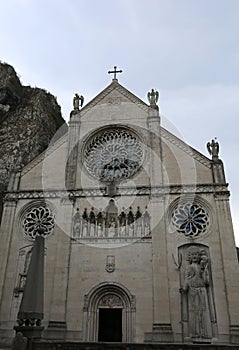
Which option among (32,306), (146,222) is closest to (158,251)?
(146,222)

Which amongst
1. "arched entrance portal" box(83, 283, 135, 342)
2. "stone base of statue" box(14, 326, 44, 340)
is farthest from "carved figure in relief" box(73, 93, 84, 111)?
"stone base of statue" box(14, 326, 44, 340)

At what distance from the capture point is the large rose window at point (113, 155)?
58.5ft

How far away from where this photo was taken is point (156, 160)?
686 inches

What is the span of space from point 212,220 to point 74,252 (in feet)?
22.1

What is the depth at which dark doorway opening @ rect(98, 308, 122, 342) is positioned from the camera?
564 inches

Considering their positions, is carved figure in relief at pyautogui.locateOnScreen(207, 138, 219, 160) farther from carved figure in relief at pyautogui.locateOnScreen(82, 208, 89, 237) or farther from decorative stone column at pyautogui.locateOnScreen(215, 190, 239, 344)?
carved figure in relief at pyautogui.locateOnScreen(82, 208, 89, 237)

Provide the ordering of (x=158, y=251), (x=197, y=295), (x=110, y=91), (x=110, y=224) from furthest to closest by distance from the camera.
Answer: (x=110, y=91) → (x=110, y=224) → (x=158, y=251) → (x=197, y=295)

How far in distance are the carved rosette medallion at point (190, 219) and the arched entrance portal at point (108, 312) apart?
12.9 feet

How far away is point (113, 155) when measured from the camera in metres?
18.7

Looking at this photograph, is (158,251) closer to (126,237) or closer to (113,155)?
(126,237)

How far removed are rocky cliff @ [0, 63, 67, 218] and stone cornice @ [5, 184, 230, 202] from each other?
2359 millimetres

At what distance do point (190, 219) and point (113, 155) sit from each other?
5.80 meters

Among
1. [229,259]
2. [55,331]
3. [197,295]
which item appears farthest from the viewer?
[229,259]

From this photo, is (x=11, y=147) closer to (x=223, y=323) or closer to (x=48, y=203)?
(x=48, y=203)
